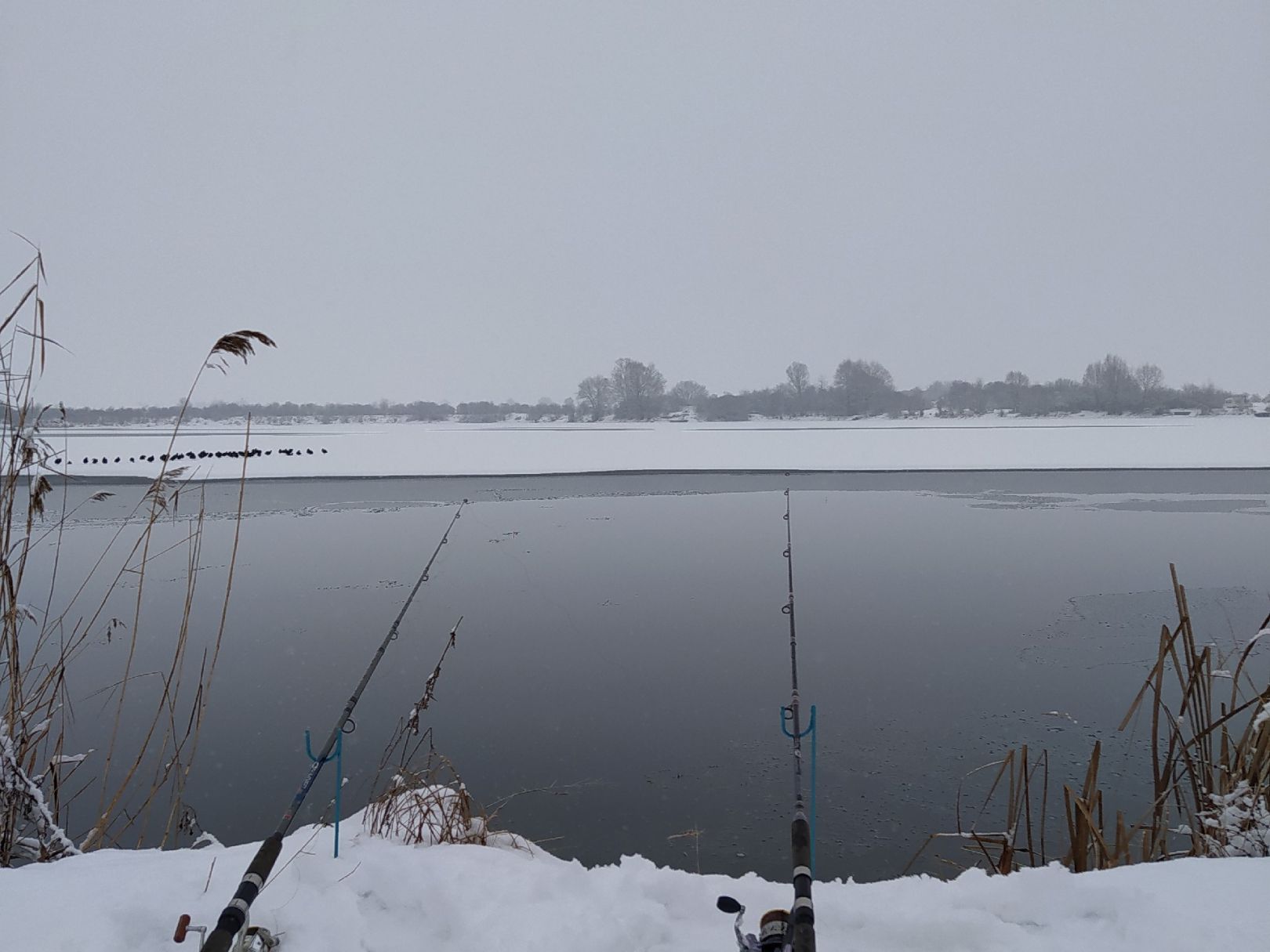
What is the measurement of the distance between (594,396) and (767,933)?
88033 millimetres

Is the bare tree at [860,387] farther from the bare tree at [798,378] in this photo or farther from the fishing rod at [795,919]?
the fishing rod at [795,919]

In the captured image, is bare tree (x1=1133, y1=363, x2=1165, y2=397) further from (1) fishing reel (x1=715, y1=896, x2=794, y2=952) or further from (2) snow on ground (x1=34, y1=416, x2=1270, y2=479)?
(1) fishing reel (x1=715, y1=896, x2=794, y2=952)

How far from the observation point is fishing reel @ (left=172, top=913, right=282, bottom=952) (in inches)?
65.1

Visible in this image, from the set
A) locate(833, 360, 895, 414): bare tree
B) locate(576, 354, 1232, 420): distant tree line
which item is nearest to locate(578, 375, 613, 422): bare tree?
locate(576, 354, 1232, 420): distant tree line

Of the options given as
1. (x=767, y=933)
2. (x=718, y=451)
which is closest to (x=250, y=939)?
(x=767, y=933)

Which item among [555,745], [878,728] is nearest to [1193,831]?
[878,728]

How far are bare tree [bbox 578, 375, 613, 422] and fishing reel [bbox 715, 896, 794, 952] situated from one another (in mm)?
83193

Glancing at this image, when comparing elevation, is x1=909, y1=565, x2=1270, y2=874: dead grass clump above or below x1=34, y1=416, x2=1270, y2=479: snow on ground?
below

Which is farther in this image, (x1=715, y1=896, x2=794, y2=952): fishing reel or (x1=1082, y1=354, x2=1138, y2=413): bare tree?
(x1=1082, y1=354, x2=1138, y2=413): bare tree

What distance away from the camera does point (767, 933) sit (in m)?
1.72

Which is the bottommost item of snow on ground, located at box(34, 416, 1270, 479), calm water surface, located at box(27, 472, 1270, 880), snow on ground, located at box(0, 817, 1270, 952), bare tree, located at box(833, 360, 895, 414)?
calm water surface, located at box(27, 472, 1270, 880)

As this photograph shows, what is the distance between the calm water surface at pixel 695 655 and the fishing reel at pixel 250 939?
191cm

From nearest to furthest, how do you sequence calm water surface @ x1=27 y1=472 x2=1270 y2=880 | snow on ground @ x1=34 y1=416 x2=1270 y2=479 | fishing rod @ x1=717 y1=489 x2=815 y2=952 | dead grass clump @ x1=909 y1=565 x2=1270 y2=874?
fishing rod @ x1=717 y1=489 x2=815 y2=952 < dead grass clump @ x1=909 y1=565 x2=1270 y2=874 < calm water surface @ x1=27 y1=472 x2=1270 y2=880 < snow on ground @ x1=34 y1=416 x2=1270 y2=479

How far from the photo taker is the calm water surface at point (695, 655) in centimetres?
402
